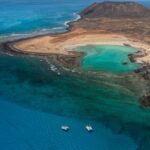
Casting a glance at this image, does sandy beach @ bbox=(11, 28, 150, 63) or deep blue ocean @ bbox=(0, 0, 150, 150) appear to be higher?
sandy beach @ bbox=(11, 28, 150, 63)

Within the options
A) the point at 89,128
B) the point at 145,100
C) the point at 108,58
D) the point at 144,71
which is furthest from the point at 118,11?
the point at 89,128

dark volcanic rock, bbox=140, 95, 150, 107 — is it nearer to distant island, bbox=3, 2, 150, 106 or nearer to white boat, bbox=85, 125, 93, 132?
distant island, bbox=3, 2, 150, 106

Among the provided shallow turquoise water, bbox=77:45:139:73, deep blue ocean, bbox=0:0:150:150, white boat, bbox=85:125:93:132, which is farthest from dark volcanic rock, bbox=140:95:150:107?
shallow turquoise water, bbox=77:45:139:73

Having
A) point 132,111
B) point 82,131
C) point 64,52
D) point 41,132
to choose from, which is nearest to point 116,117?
point 132,111

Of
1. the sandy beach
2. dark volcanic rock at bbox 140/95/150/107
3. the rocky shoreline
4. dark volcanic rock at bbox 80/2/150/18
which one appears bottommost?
dark volcanic rock at bbox 140/95/150/107

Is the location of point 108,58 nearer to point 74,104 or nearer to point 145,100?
point 145,100

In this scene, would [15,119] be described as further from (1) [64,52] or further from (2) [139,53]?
(2) [139,53]

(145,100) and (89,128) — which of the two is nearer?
(89,128)
